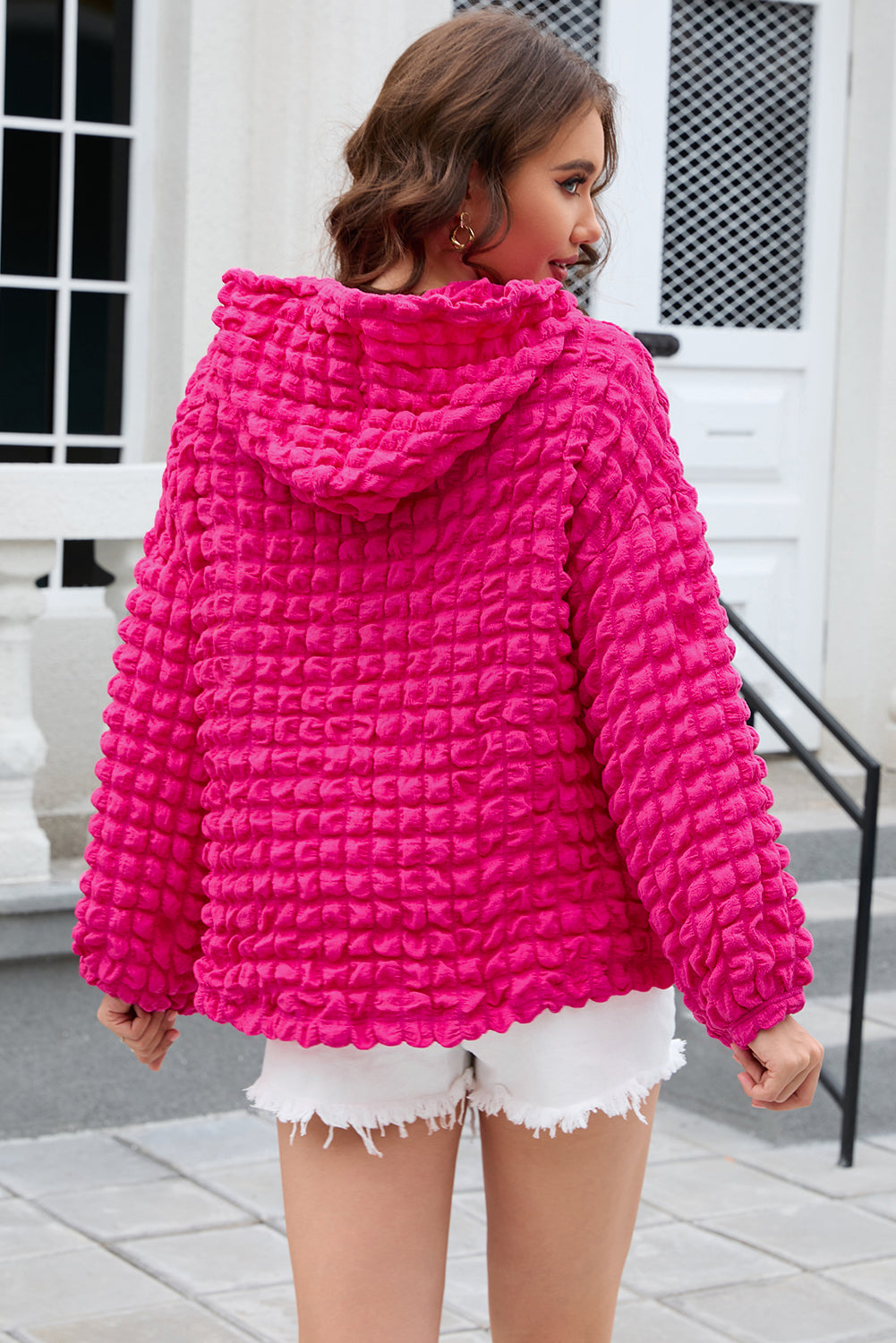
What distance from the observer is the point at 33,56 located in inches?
174

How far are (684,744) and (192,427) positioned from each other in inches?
21.7

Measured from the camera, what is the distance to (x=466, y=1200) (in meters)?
3.38

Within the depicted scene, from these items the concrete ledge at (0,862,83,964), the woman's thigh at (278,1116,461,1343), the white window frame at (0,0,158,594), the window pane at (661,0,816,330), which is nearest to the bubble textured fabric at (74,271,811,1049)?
the woman's thigh at (278,1116,461,1343)

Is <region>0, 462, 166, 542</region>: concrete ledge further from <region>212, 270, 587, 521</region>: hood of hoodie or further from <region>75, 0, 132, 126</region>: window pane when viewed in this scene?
<region>212, 270, 587, 521</region>: hood of hoodie

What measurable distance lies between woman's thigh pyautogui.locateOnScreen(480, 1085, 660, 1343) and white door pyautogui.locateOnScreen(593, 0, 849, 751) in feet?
12.7

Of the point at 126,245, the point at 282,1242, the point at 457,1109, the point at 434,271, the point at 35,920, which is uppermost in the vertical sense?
the point at 126,245

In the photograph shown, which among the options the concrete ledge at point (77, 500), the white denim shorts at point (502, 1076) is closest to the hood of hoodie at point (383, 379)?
the white denim shorts at point (502, 1076)

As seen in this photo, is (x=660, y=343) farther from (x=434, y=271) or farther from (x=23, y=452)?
(x=434, y=271)

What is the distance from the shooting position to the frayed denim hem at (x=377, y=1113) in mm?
1540

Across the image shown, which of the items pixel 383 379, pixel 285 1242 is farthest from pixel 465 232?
pixel 285 1242

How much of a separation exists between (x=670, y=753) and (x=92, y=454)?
11.1ft

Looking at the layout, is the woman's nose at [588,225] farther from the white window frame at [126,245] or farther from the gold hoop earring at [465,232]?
the white window frame at [126,245]

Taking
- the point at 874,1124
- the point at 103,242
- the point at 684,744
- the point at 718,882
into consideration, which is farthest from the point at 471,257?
the point at 103,242

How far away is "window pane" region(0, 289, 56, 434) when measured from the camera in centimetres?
450
